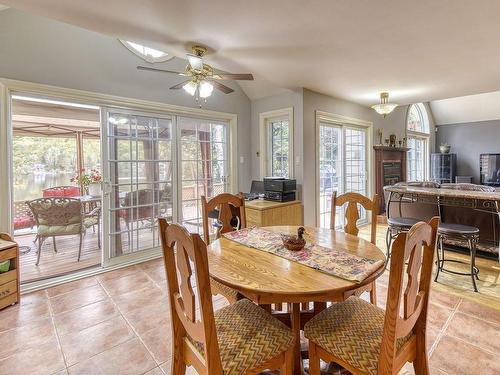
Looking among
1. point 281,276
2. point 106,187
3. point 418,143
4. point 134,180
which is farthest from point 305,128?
point 418,143

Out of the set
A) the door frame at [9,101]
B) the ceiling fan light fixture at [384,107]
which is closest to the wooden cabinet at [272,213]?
the door frame at [9,101]

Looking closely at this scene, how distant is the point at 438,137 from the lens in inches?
347

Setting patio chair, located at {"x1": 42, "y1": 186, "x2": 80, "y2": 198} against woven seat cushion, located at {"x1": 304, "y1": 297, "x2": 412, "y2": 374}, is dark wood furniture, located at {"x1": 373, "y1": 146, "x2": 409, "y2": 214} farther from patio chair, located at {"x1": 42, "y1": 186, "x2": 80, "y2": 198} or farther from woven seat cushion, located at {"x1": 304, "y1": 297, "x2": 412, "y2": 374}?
patio chair, located at {"x1": 42, "y1": 186, "x2": 80, "y2": 198}

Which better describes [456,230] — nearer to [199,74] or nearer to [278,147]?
[278,147]

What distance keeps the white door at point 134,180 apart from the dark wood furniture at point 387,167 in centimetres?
404

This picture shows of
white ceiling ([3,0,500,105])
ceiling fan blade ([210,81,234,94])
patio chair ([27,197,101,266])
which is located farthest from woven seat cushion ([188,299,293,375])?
patio chair ([27,197,101,266])

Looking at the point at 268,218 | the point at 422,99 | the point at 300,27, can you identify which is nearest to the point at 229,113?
the point at 268,218

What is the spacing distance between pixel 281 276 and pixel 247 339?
1.02 ft

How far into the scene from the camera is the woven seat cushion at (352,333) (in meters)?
1.13

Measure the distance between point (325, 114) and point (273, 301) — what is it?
370 cm

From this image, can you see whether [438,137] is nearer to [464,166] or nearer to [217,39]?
[464,166]

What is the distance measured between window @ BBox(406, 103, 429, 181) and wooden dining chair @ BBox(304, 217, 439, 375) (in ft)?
23.0

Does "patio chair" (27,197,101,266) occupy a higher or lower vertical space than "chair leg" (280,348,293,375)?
higher

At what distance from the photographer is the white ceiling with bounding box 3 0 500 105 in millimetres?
1891
